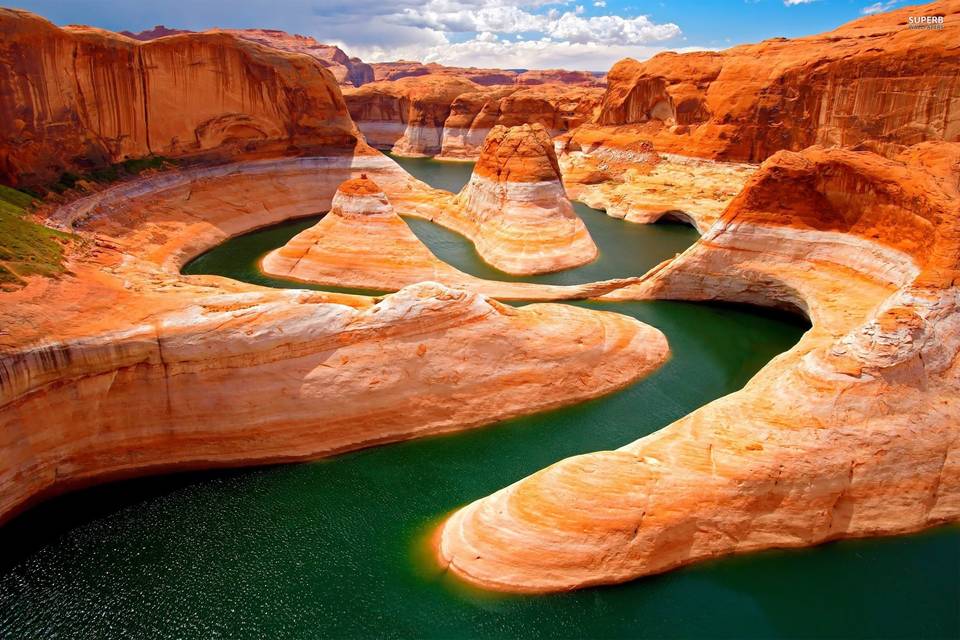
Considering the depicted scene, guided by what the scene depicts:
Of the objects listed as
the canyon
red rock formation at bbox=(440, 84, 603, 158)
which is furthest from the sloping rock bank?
red rock formation at bbox=(440, 84, 603, 158)

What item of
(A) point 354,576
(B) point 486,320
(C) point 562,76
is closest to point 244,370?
(A) point 354,576

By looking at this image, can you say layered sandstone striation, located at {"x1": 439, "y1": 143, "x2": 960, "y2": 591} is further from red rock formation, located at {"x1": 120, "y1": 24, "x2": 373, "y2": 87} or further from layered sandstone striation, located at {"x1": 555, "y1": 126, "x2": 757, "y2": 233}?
red rock formation, located at {"x1": 120, "y1": 24, "x2": 373, "y2": 87}

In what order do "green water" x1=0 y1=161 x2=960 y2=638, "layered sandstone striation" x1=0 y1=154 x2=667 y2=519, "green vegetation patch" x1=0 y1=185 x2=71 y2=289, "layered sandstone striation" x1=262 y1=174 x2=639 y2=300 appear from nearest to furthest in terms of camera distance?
"green water" x1=0 y1=161 x2=960 y2=638 → "layered sandstone striation" x1=0 y1=154 x2=667 y2=519 → "green vegetation patch" x1=0 y1=185 x2=71 y2=289 → "layered sandstone striation" x1=262 y1=174 x2=639 y2=300

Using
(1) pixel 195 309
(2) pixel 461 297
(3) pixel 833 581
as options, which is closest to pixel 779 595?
(3) pixel 833 581

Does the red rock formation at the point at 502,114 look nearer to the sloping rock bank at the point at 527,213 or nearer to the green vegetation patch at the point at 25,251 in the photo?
the sloping rock bank at the point at 527,213

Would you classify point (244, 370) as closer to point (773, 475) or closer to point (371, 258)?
point (773, 475)

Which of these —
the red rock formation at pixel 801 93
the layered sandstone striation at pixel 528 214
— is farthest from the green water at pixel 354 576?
the red rock formation at pixel 801 93
